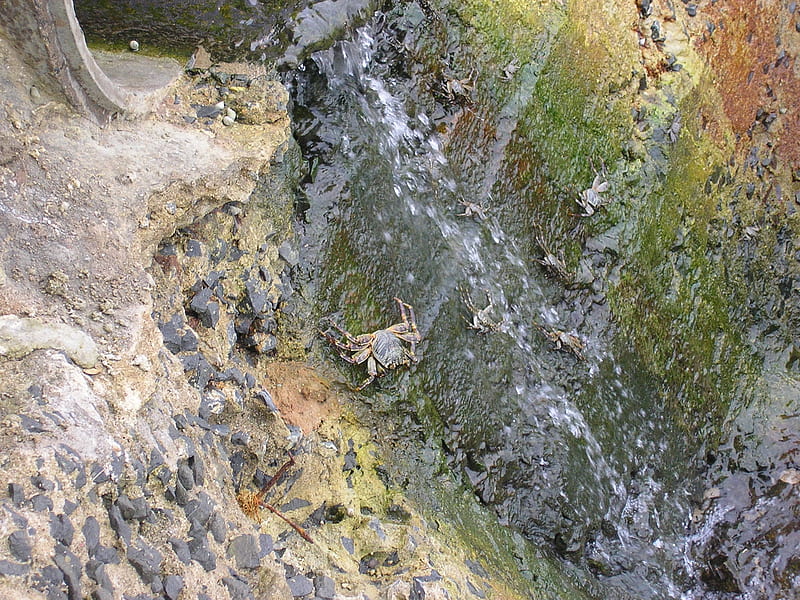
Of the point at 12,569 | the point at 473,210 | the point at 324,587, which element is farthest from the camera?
the point at 473,210

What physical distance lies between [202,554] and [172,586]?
17cm

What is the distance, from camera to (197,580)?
2127 mm

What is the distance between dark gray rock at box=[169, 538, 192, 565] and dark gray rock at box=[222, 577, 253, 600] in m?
0.16

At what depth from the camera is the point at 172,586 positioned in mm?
2037

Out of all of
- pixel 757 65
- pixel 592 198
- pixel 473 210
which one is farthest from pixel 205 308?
pixel 757 65

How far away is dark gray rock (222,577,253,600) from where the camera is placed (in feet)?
7.23

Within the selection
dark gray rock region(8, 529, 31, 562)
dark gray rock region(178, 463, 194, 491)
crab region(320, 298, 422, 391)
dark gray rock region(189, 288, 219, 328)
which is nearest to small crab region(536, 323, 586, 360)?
crab region(320, 298, 422, 391)

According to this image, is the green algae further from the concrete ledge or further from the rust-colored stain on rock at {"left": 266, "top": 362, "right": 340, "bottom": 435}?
the concrete ledge

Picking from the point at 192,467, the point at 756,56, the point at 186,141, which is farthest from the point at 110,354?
the point at 756,56

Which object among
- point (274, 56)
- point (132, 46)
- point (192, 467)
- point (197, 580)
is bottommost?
point (197, 580)

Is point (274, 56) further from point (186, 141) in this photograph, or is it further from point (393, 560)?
point (393, 560)

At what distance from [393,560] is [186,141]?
2.33 meters

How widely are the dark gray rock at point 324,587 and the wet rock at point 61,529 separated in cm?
104

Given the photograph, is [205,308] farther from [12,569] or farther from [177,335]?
[12,569]
